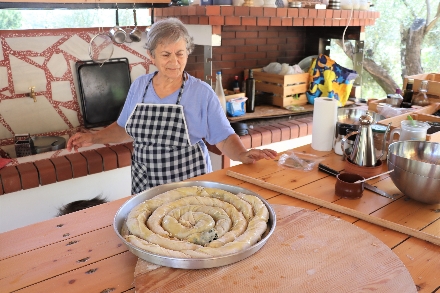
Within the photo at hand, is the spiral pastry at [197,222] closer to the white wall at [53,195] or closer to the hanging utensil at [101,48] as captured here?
the white wall at [53,195]

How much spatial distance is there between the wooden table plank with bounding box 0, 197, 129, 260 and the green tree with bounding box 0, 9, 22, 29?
216cm

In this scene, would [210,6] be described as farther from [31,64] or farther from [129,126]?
[31,64]

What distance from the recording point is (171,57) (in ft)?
7.04

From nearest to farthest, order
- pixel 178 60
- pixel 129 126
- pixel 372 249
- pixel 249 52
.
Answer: pixel 372 249 < pixel 178 60 < pixel 129 126 < pixel 249 52

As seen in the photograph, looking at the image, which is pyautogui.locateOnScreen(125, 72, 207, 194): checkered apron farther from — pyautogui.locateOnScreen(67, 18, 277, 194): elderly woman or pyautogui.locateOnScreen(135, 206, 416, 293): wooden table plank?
pyautogui.locateOnScreen(135, 206, 416, 293): wooden table plank

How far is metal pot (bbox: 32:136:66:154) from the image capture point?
2926 mm

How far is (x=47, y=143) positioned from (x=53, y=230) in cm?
181

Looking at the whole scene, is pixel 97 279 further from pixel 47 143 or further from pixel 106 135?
pixel 47 143

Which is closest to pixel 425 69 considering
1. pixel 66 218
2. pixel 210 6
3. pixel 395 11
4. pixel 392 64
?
pixel 392 64

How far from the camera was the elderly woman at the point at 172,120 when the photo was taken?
84.8 inches

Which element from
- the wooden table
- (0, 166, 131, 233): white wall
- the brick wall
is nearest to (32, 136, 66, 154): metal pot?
(0, 166, 131, 233): white wall

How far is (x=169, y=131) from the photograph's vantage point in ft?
7.32

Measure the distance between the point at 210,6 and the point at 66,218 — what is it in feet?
6.47

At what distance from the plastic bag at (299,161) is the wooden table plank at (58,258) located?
37.4 inches
